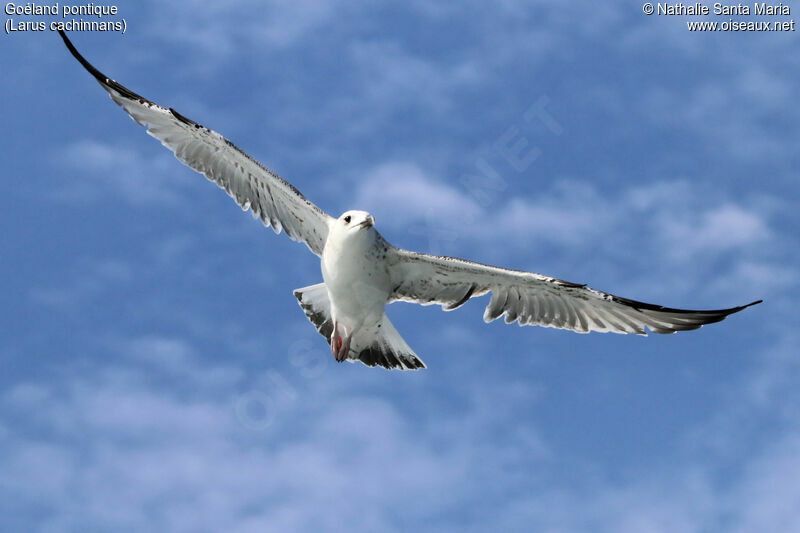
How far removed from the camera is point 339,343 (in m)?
12.0

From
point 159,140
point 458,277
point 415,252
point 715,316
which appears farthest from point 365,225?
point 715,316

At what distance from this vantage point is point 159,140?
1258 centimetres

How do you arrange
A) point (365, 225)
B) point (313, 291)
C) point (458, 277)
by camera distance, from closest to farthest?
1. point (365, 225)
2. point (458, 277)
3. point (313, 291)

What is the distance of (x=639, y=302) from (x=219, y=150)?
243 inches

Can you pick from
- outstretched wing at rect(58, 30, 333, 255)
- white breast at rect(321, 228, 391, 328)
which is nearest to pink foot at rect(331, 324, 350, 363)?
white breast at rect(321, 228, 391, 328)

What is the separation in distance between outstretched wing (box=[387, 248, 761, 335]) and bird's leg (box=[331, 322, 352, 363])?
849 mm

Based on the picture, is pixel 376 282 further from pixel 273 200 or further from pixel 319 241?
pixel 273 200

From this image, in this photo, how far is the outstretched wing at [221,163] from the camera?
1219cm

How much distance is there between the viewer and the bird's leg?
1197cm

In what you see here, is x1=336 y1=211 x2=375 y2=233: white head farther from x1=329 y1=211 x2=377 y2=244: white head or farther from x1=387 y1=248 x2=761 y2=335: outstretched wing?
x1=387 y1=248 x2=761 y2=335: outstretched wing

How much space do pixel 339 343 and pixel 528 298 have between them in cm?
269

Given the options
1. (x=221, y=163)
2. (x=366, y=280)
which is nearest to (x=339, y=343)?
(x=366, y=280)

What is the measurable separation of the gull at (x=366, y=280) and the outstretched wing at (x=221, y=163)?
0.05 feet

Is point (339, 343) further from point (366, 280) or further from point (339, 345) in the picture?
point (366, 280)
